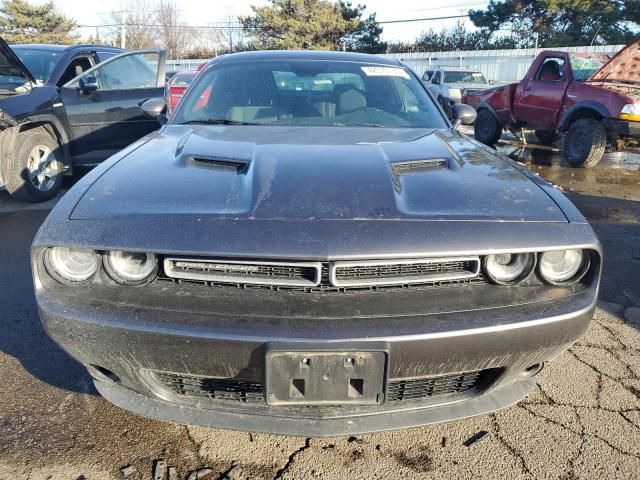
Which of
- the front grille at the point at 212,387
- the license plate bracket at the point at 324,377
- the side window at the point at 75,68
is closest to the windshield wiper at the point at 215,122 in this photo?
the front grille at the point at 212,387

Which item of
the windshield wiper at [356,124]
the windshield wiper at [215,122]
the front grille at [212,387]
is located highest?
the windshield wiper at [356,124]

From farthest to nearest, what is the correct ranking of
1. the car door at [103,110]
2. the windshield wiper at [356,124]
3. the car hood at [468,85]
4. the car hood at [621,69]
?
the car hood at [468,85] < the car hood at [621,69] < the car door at [103,110] < the windshield wiper at [356,124]

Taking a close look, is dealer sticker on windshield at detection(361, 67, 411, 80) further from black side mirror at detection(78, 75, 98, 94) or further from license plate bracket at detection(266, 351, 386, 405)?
black side mirror at detection(78, 75, 98, 94)

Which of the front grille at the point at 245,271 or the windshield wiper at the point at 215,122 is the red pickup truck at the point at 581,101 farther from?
the front grille at the point at 245,271

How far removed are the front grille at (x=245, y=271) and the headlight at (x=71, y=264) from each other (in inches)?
Result: 11.4

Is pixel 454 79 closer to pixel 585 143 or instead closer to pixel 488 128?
pixel 488 128

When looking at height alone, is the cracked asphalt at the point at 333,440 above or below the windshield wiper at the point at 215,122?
below

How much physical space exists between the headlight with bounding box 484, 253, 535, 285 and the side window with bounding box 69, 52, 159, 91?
17.5ft

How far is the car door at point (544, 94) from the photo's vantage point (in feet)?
28.2

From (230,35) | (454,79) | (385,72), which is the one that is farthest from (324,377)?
(230,35)

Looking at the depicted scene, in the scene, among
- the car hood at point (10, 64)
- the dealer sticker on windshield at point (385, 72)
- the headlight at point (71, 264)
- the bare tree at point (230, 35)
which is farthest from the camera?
the bare tree at point (230, 35)

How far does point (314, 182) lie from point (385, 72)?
67.6 inches

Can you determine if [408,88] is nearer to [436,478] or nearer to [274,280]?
[274,280]

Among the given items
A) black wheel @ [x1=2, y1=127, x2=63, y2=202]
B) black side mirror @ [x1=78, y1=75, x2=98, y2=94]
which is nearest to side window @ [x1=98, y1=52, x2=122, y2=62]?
black side mirror @ [x1=78, y1=75, x2=98, y2=94]
